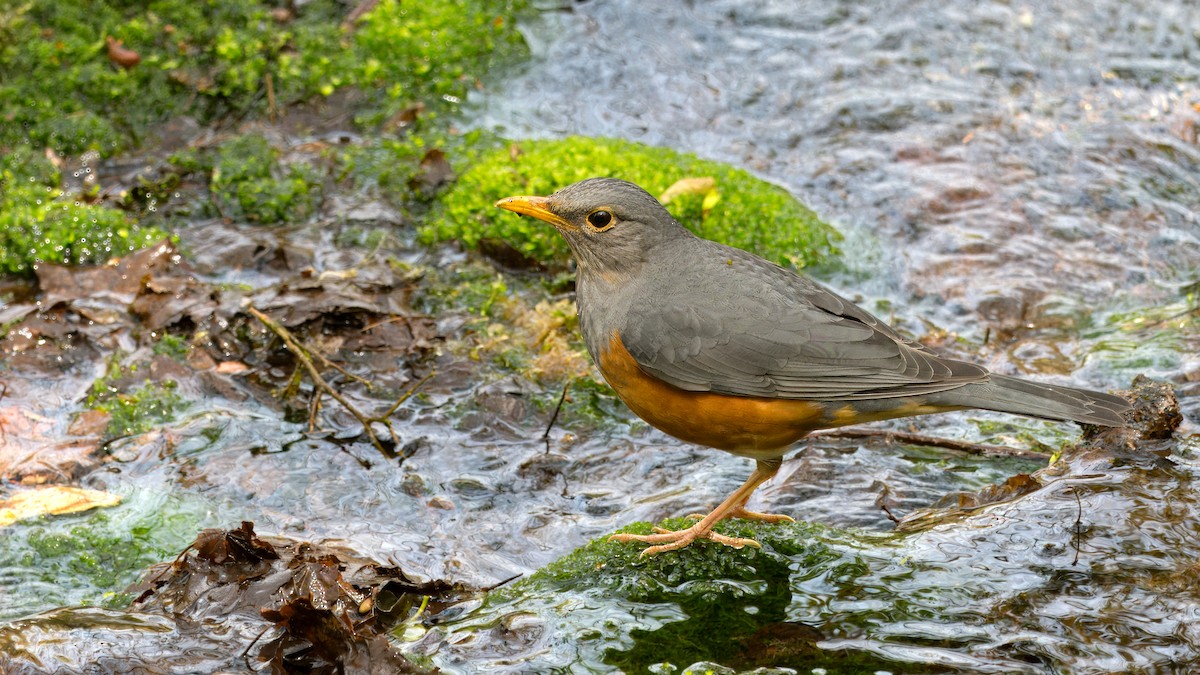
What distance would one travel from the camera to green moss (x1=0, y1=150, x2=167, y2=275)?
755 cm

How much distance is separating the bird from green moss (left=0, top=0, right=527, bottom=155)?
184 inches

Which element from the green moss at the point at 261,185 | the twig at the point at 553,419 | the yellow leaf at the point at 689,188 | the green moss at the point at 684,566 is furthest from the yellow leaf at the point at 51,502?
the yellow leaf at the point at 689,188

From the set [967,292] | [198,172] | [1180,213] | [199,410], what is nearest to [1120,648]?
[967,292]

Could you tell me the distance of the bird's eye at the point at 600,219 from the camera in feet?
18.0

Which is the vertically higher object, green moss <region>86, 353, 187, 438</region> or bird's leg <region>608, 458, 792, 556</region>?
bird's leg <region>608, 458, 792, 556</region>

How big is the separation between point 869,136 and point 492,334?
13.8ft

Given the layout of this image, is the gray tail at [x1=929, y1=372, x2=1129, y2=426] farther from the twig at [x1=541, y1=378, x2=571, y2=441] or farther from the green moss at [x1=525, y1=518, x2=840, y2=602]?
the twig at [x1=541, y1=378, x2=571, y2=441]

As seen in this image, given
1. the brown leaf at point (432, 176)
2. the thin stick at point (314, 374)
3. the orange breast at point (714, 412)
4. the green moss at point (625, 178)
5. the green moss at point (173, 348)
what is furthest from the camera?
the brown leaf at point (432, 176)

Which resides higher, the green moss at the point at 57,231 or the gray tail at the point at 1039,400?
the gray tail at the point at 1039,400

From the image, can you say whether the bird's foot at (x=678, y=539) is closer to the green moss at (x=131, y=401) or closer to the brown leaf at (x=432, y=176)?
the green moss at (x=131, y=401)

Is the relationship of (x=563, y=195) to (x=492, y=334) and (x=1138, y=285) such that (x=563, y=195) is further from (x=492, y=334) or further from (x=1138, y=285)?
(x=1138, y=285)

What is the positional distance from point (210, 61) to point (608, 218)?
5.69 meters

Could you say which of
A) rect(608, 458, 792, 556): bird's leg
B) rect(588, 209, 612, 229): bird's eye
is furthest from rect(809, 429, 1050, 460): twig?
rect(588, 209, 612, 229): bird's eye

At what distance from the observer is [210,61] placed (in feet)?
31.7
